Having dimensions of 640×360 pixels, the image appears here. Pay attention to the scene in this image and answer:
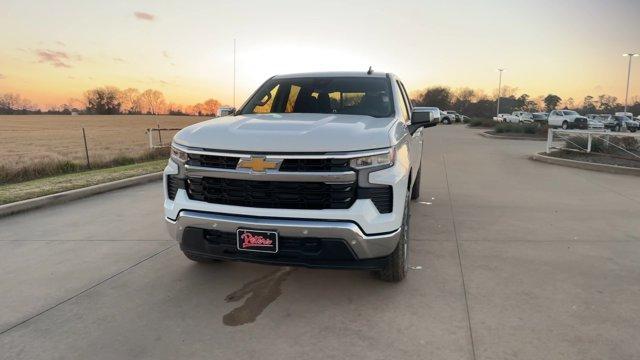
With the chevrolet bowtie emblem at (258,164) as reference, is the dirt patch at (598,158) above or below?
below

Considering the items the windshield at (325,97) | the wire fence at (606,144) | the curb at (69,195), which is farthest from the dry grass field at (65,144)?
the wire fence at (606,144)

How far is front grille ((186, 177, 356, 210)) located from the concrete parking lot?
33.2 inches

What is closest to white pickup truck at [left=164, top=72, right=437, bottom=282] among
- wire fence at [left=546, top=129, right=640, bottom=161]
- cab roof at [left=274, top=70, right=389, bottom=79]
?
cab roof at [left=274, top=70, right=389, bottom=79]

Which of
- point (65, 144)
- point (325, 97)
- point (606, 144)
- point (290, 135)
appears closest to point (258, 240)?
point (290, 135)

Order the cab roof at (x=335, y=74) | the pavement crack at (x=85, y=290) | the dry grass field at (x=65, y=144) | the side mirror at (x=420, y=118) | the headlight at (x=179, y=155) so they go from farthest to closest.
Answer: the dry grass field at (x=65, y=144), the cab roof at (x=335, y=74), the side mirror at (x=420, y=118), the headlight at (x=179, y=155), the pavement crack at (x=85, y=290)

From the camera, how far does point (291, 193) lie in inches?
129

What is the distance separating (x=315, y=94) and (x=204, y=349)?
293 centimetres

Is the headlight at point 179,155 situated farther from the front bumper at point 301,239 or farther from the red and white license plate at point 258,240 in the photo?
the red and white license plate at point 258,240

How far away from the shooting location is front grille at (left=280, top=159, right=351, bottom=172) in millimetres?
Answer: 3207

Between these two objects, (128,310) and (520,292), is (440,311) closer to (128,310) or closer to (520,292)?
(520,292)

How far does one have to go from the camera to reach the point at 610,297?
3.71 m

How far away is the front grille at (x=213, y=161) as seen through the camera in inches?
132

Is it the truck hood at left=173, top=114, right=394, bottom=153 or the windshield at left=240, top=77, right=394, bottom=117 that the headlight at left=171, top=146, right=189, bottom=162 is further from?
the windshield at left=240, top=77, right=394, bottom=117

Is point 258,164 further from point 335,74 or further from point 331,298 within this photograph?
point 335,74
